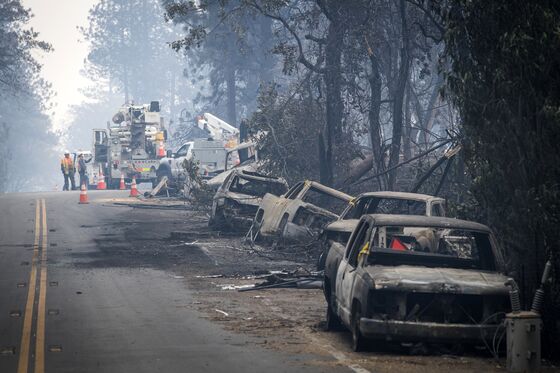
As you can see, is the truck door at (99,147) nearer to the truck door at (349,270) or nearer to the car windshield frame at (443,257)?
the truck door at (349,270)

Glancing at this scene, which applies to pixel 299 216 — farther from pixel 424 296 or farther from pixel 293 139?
pixel 424 296

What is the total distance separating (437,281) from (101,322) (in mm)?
4947

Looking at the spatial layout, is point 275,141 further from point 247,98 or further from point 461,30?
point 247,98

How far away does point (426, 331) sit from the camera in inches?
418

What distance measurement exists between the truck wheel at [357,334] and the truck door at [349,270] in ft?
0.46

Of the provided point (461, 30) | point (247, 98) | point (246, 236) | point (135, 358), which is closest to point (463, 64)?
point (461, 30)

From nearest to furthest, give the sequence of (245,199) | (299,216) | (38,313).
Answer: (38,313) → (299,216) → (245,199)

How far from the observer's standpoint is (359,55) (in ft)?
99.3

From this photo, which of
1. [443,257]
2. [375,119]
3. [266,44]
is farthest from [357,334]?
[266,44]

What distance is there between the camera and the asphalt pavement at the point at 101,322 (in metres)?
10.7

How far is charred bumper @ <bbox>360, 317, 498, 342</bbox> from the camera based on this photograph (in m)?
10.6

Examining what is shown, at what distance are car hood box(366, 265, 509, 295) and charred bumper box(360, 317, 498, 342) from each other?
343mm

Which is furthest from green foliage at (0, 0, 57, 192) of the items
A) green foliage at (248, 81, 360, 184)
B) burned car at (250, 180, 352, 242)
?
burned car at (250, 180, 352, 242)

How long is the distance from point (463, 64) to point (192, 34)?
1767cm
